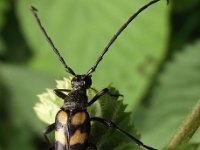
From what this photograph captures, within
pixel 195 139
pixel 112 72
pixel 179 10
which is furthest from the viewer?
pixel 179 10

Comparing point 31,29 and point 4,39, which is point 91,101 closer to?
point 31,29

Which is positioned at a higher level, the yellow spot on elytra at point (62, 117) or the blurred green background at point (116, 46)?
the blurred green background at point (116, 46)

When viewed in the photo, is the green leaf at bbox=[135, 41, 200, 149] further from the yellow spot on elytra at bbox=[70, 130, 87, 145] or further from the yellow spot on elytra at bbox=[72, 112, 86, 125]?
the yellow spot on elytra at bbox=[70, 130, 87, 145]

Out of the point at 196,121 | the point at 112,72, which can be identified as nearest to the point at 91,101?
the point at 196,121

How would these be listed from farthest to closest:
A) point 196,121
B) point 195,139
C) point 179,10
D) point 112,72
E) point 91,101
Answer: point 179,10, point 112,72, point 195,139, point 91,101, point 196,121

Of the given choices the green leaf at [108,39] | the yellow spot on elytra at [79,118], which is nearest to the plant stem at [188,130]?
the yellow spot on elytra at [79,118]

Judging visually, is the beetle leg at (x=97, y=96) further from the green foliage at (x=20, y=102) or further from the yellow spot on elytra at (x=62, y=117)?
the green foliage at (x=20, y=102)
